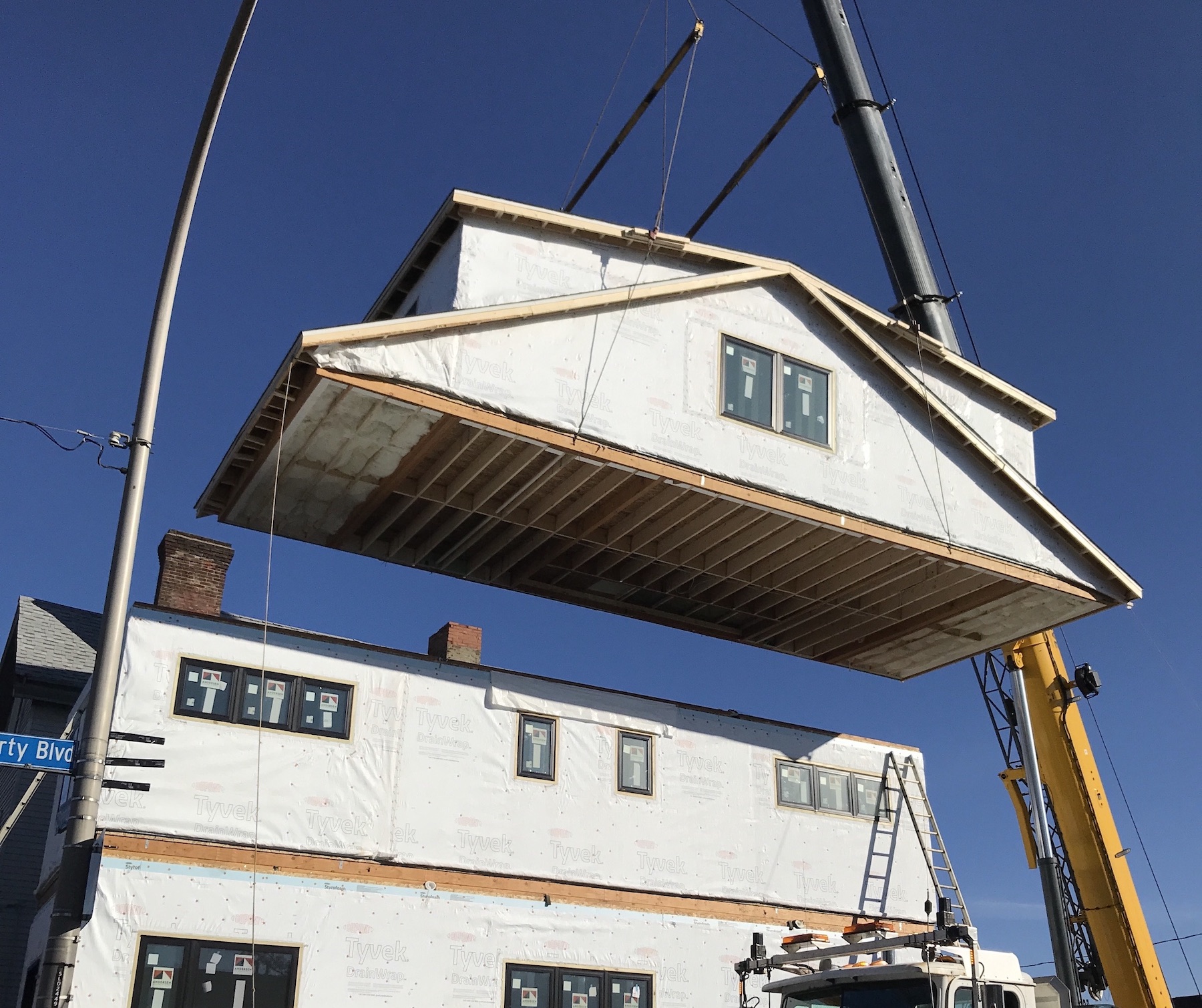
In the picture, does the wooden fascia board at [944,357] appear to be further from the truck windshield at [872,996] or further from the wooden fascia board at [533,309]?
the truck windshield at [872,996]

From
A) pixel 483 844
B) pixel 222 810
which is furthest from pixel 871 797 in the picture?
pixel 222 810

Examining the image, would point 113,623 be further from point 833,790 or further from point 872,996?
point 833,790

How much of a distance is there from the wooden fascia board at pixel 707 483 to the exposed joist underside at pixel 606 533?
0.03 metres

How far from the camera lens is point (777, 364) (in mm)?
22500

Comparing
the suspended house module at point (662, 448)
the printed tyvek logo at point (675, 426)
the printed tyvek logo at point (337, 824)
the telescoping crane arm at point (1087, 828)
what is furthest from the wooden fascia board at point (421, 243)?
the telescoping crane arm at point (1087, 828)

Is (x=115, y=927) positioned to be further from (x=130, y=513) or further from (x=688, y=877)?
(x=688, y=877)

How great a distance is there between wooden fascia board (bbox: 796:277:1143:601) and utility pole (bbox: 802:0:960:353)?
14.6 ft

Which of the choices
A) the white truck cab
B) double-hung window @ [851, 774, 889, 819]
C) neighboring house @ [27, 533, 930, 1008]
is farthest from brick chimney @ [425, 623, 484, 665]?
the white truck cab

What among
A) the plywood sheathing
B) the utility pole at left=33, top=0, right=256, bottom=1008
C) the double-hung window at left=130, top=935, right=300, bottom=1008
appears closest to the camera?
the utility pole at left=33, top=0, right=256, bottom=1008

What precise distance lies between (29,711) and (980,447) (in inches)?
799

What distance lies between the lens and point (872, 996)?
12.2 metres

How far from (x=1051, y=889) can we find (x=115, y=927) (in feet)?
64.6

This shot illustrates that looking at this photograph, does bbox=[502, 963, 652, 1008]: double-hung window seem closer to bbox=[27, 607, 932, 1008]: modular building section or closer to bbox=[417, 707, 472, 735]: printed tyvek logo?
bbox=[27, 607, 932, 1008]: modular building section

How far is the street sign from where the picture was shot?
35.6 feet
